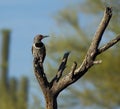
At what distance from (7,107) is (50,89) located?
13.0m

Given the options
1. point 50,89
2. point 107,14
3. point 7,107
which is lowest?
point 7,107

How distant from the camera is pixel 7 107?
1703 centimetres

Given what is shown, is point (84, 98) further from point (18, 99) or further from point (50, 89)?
point (50, 89)

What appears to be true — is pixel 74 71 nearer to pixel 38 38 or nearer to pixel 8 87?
pixel 38 38

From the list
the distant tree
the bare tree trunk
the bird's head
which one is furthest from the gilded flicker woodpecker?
the distant tree

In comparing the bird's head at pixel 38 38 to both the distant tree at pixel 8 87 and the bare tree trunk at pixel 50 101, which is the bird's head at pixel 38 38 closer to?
the bare tree trunk at pixel 50 101

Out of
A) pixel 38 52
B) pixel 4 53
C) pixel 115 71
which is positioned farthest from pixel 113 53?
pixel 38 52

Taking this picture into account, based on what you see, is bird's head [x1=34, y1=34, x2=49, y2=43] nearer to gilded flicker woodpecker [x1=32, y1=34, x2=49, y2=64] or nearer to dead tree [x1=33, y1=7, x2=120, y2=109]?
gilded flicker woodpecker [x1=32, y1=34, x2=49, y2=64]

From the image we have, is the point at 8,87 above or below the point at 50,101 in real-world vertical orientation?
below

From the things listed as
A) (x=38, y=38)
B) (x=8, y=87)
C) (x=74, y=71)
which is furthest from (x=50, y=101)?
(x=8, y=87)

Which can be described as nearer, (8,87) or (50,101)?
(50,101)

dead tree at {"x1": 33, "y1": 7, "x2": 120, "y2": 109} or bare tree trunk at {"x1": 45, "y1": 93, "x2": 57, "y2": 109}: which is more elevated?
dead tree at {"x1": 33, "y1": 7, "x2": 120, "y2": 109}

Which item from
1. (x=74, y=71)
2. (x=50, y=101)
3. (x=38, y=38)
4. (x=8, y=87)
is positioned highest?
(x=38, y=38)

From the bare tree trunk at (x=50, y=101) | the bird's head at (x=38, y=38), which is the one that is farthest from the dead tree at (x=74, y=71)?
the bird's head at (x=38, y=38)
